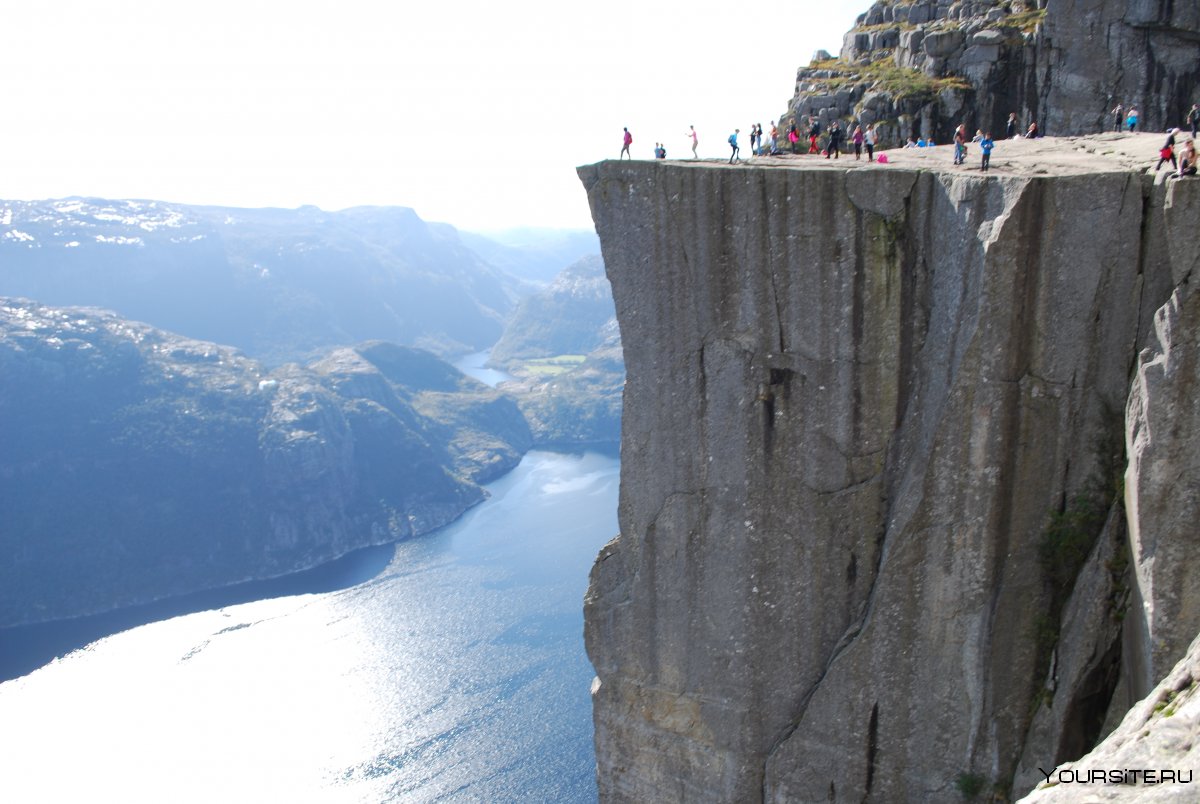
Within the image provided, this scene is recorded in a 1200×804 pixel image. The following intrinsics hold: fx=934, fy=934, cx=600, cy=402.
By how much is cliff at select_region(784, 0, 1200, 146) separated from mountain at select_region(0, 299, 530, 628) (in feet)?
403

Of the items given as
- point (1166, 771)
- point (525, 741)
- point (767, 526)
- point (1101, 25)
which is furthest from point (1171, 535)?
point (525, 741)

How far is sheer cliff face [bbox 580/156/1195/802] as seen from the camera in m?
13.8

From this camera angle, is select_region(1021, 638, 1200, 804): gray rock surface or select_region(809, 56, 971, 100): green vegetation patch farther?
select_region(809, 56, 971, 100): green vegetation patch

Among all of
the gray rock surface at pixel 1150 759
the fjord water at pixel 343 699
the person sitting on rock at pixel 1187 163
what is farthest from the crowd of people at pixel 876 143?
the fjord water at pixel 343 699

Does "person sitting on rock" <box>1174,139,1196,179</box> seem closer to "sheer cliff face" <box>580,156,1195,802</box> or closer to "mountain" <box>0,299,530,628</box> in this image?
"sheer cliff face" <box>580,156,1195,802</box>

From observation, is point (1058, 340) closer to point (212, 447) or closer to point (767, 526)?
point (767, 526)

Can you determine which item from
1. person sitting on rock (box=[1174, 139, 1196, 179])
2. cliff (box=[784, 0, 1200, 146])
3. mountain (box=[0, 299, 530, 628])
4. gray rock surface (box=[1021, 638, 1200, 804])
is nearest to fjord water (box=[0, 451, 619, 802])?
mountain (box=[0, 299, 530, 628])

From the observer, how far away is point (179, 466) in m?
153

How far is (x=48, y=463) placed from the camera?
148000 mm

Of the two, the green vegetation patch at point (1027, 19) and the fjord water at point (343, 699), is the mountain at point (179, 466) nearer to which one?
the fjord water at point (343, 699)

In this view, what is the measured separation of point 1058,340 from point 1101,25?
14.8m

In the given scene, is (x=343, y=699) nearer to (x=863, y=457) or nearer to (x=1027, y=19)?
(x=1027, y=19)

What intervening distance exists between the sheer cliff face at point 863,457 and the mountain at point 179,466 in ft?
412

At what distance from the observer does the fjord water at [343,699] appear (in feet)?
226
